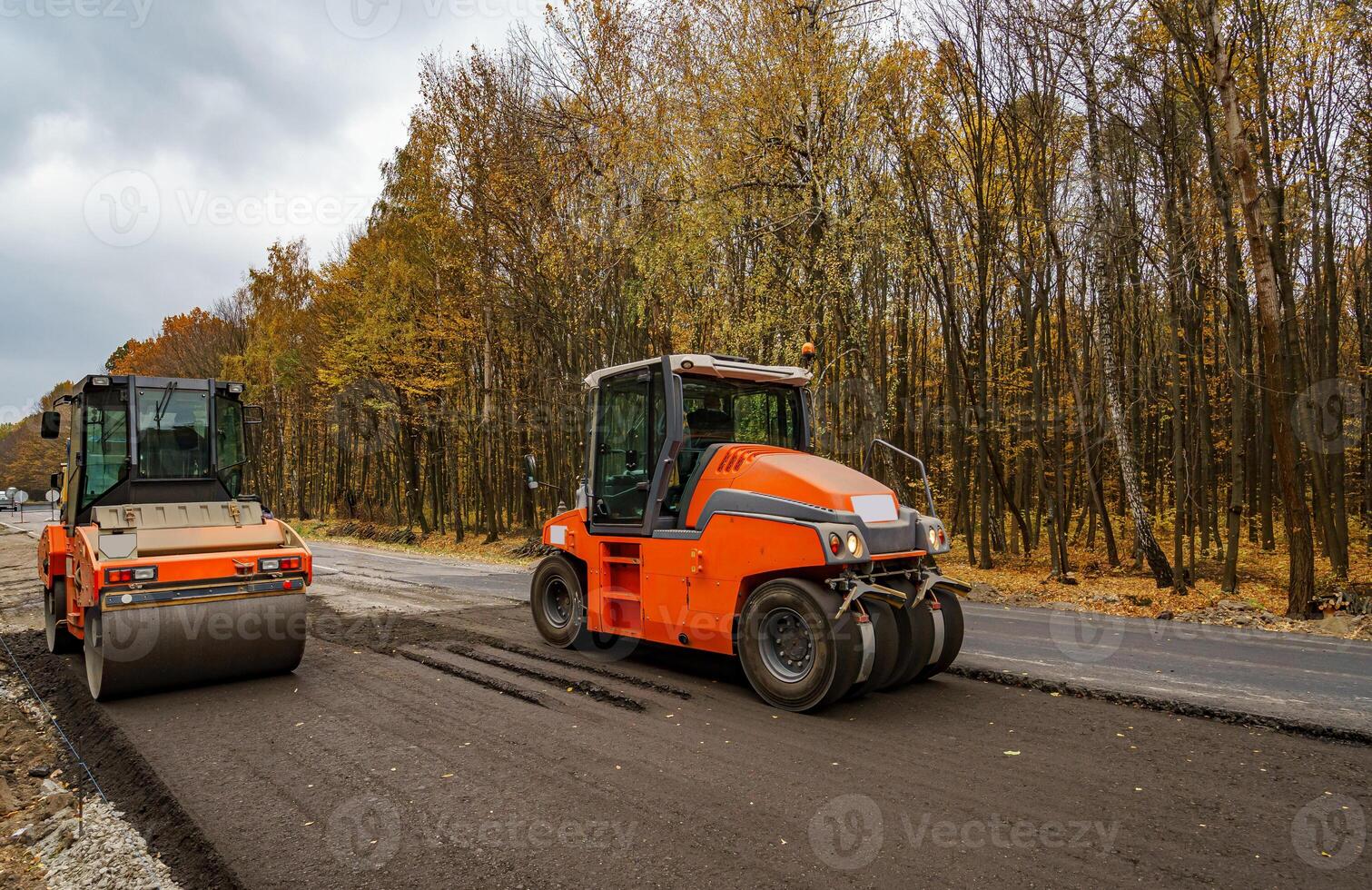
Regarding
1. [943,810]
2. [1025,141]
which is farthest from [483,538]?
[943,810]

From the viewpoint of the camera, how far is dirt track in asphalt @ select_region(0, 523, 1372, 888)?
3.42 metres

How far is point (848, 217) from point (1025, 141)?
3831 mm

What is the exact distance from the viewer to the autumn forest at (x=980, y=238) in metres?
13.1

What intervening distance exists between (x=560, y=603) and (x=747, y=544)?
301cm

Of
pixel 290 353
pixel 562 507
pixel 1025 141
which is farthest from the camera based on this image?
pixel 290 353

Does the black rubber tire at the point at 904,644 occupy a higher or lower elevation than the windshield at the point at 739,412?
lower

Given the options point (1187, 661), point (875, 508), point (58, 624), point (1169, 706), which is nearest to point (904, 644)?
point (875, 508)

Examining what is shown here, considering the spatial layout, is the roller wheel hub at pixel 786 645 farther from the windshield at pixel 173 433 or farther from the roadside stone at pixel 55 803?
the windshield at pixel 173 433

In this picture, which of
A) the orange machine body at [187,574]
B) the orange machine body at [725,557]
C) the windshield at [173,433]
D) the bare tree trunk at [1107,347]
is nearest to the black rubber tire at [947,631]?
the orange machine body at [725,557]

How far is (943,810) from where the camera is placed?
12.9 feet

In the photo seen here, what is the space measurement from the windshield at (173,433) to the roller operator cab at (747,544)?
3.31 metres

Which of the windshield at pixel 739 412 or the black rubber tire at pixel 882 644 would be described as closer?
the black rubber tire at pixel 882 644

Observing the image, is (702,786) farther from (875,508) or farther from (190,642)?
(190,642)

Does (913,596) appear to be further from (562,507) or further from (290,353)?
(290,353)
